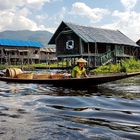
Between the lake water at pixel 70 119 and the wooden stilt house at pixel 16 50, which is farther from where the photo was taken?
the wooden stilt house at pixel 16 50

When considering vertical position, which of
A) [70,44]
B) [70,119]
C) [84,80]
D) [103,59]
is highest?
[70,44]

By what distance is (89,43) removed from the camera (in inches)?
1475

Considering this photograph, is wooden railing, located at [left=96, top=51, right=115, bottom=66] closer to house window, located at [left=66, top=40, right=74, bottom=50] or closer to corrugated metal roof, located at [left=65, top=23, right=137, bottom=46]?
corrugated metal roof, located at [left=65, top=23, right=137, bottom=46]

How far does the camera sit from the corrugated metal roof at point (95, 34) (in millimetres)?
35125

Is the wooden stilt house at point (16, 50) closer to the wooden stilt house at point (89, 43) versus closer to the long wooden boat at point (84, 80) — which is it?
the wooden stilt house at point (89, 43)

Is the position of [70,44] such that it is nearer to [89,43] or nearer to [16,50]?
[89,43]

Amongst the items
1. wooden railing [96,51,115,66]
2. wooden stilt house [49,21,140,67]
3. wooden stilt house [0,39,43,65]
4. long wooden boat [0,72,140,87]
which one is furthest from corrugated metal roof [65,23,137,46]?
wooden stilt house [0,39,43,65]

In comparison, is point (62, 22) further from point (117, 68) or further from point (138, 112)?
point (138, 112)

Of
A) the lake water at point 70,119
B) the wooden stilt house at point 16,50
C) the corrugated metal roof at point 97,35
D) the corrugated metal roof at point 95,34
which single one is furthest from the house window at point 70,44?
the lake water at point 70,119

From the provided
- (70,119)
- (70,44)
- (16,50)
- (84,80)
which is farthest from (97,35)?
(70,119)

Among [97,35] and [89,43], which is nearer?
[97,35]

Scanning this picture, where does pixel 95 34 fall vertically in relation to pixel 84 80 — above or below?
above

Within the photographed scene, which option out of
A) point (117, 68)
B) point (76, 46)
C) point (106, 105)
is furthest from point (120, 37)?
point (106, 105)

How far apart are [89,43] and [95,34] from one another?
135cm
